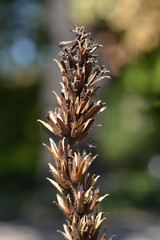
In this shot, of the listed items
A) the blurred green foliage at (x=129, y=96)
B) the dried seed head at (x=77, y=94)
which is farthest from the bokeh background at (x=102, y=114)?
the dried seed head at (x=77, y=94)

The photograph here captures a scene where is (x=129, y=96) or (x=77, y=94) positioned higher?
(x=129, y=96)

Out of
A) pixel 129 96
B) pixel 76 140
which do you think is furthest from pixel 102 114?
pixel 76 140

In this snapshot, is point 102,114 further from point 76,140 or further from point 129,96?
point 76,140

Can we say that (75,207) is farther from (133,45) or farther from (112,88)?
(112,88)

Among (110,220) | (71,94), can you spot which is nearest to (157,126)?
(110,220)

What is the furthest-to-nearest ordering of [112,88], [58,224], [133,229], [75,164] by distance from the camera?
[112,88]
[58,224]
[133,229]
[75,164]
